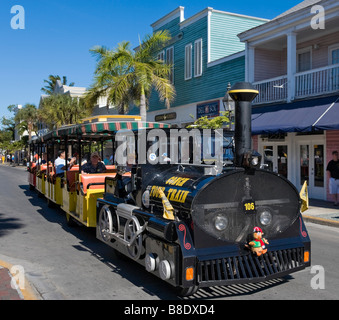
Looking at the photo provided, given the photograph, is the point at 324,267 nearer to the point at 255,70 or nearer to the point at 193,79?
the point at 255,70

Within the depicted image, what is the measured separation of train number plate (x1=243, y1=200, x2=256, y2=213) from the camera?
15.1 ft

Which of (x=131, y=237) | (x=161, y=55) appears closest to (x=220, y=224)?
(x=131, y=237)

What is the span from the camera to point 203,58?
65.2ft

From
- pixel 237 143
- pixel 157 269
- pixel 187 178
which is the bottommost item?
pixel 157 269

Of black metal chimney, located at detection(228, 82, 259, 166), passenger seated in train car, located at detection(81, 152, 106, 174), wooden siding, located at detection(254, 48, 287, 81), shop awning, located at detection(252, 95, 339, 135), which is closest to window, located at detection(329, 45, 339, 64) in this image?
shop awning, located at detection(252, 95, 339, 135)

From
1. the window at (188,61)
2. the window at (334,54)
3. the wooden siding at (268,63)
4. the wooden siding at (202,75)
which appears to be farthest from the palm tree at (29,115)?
the window at (334,54)

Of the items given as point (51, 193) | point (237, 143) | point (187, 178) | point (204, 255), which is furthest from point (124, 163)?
point (51, 193)

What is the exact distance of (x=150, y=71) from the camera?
18812mm

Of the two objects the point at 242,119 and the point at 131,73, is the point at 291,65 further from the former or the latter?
the point at 242,119

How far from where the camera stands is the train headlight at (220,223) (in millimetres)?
4449

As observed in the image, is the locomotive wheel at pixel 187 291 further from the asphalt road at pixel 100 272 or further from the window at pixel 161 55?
the window at pixel 161 55

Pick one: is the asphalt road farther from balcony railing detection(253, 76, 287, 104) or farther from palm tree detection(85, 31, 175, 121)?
palm tree detection(85, 31, 175, 121)

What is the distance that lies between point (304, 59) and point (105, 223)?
43.8 feet

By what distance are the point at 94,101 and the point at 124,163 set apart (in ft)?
49.9
